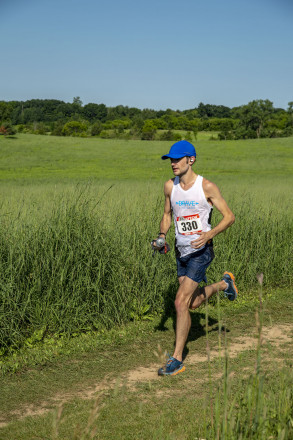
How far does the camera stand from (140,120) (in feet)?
382

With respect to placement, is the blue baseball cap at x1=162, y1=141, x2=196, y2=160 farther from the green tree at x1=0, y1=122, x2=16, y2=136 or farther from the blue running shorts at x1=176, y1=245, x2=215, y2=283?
the green tree at x1=0, y1=122, x2=16, y2=136

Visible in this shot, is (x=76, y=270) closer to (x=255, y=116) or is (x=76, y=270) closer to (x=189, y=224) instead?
(x=189, y=224)

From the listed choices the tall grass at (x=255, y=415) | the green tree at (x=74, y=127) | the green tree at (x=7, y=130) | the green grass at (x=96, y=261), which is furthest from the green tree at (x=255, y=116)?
the tall grass at (x=255, y=415)

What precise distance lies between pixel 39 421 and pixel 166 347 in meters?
2.31

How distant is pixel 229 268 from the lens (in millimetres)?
9344

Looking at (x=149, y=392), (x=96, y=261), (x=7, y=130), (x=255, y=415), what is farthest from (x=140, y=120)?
(x=255, y=415)

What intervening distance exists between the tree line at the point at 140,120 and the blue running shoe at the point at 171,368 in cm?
7490

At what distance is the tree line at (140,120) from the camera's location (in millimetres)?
94062

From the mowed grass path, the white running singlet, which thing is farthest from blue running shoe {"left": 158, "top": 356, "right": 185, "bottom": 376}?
the mowed grass path

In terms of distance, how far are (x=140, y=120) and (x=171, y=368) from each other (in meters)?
113

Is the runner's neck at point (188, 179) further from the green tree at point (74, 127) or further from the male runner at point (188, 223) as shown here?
the green tree at point (74, 127)

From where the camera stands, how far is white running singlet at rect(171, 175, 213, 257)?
5621 mm

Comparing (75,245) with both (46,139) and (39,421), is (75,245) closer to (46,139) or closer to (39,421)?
(39,421)

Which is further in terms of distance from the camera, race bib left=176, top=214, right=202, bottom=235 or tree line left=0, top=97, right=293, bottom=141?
tree line left=0, top=97, right=293, bottom=141
